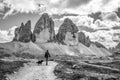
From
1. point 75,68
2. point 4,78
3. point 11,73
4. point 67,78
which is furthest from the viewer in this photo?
point 75,68

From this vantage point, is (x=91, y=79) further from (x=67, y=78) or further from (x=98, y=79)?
(x=67, y=78)

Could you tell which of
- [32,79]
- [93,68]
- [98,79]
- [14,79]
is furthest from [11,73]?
[93,68]

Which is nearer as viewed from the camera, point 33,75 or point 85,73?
point 33,75

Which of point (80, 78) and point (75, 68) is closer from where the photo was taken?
point (80, 78)

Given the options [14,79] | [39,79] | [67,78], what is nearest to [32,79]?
[39,79]

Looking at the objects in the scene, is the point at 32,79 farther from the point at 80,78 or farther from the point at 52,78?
the point at 80,78

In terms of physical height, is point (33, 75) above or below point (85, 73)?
above

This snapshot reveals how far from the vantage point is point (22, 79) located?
82.2 ft

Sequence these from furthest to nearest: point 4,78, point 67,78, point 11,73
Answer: point 11,73, point 67,78, point 4,78

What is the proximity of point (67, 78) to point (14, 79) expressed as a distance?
24.9ft

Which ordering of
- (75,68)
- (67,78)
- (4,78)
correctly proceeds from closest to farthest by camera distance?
(4,78) < (67,78) < (75,68)

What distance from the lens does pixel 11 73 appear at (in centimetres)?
2888

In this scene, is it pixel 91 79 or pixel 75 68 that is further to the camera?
pixel 75 68

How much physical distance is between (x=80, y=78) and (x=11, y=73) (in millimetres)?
11423
